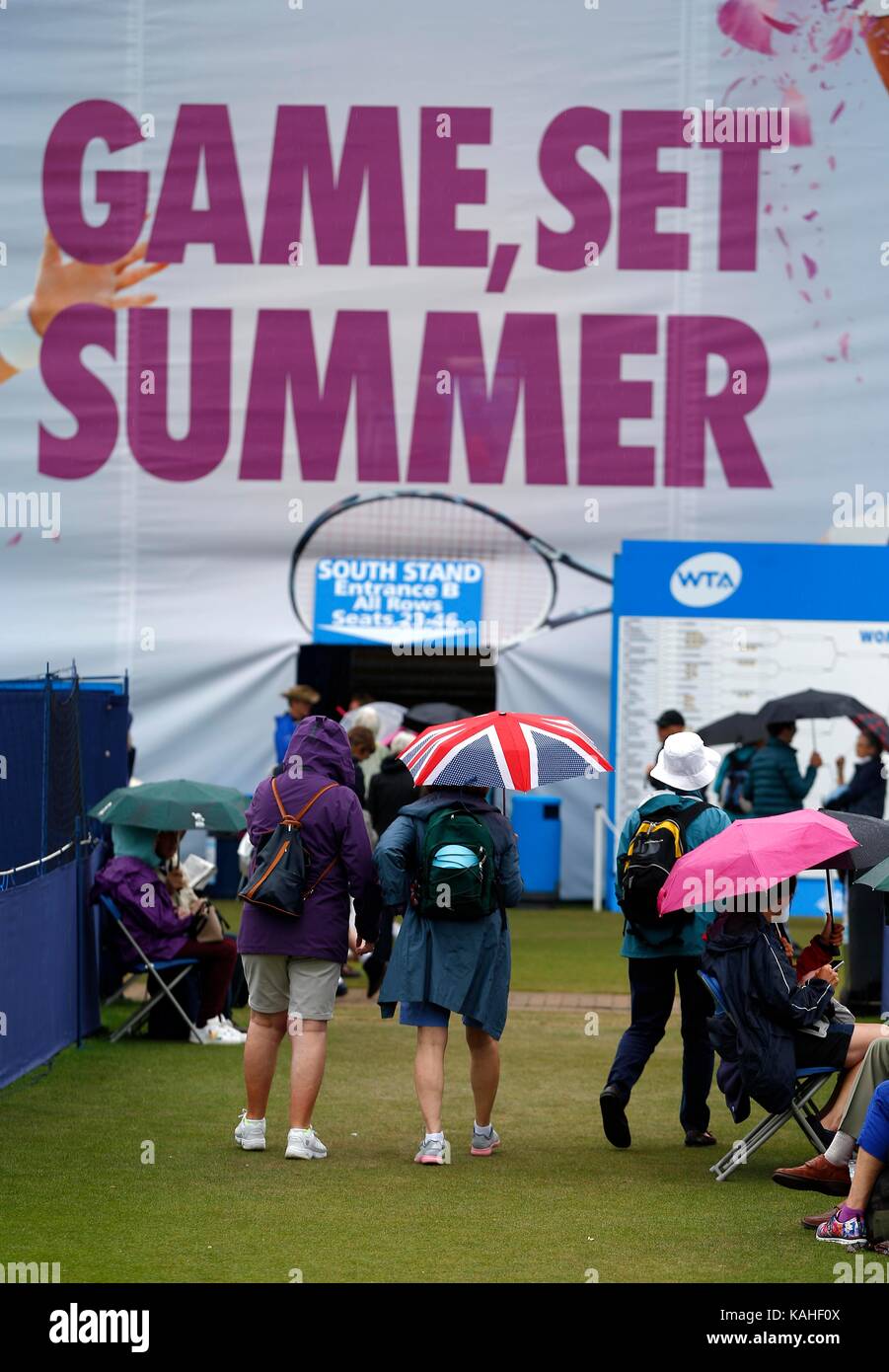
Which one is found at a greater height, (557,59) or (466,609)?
(557,59)

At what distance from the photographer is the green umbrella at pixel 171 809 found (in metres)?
10.4

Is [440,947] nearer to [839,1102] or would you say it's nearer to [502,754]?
[502,754]

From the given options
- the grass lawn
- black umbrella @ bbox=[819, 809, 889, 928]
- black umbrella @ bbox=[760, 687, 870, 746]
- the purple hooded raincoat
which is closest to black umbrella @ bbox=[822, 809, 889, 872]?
black umbrella @ bbox=[819, 809, 889, 928]

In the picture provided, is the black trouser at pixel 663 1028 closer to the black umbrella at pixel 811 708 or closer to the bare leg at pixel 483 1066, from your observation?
the bare leg at pixel 483 1066

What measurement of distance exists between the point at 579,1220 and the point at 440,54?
14.8 meters

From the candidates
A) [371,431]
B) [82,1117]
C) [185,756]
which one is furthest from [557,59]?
[82,1117]

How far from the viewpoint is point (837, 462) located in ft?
63.7

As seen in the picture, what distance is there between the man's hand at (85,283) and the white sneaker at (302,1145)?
1294 cm

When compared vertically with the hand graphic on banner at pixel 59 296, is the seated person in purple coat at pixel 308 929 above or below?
below

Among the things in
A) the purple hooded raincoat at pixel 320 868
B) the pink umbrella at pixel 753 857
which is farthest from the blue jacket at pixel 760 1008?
the purple hooded raincoat at pixel 320 868

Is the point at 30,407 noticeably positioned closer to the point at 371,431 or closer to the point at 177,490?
the point at 177,490

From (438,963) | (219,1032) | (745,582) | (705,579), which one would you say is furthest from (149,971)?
(745,582)

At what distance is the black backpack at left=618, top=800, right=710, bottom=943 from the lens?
8023 millimetres

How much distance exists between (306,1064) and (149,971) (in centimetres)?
299
